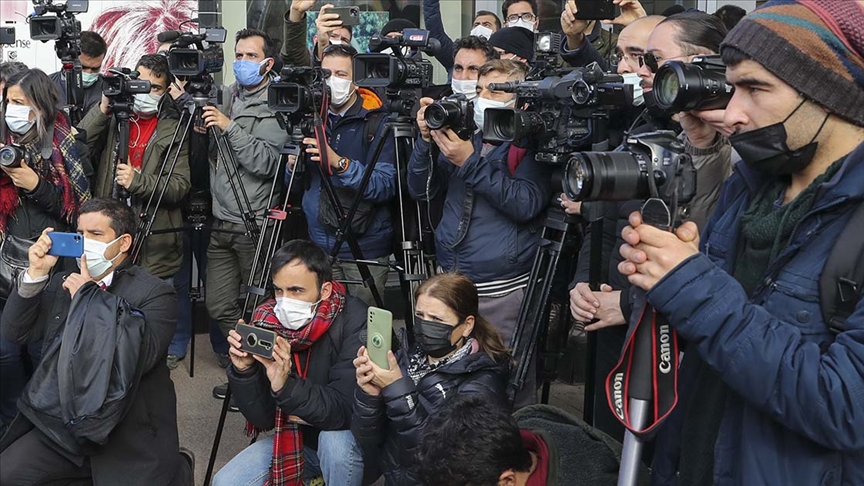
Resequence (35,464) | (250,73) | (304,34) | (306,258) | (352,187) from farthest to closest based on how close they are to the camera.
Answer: (304,34) < (250,73) < (352,187) < (306,258) < (35,464)

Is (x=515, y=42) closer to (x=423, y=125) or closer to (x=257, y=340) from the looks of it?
(x=423, y=125)

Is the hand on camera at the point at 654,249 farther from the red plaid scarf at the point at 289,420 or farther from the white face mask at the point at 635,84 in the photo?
the red plaid scarf at the point at 289,420

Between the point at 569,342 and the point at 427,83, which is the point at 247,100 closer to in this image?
the point at 427,83

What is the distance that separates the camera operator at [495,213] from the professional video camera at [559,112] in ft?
0.84

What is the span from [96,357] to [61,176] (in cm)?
169

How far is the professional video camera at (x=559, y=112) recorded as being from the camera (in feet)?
10.1

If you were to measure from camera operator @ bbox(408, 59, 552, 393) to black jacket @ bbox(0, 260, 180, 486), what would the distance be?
1179mm

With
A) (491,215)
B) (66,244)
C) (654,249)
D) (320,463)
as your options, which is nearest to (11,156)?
(66,244)

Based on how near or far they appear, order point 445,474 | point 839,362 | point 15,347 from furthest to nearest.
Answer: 1. point 15,347
2. point 445,474
3. point 839,362

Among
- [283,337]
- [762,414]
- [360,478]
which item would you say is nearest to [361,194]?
[283,337]

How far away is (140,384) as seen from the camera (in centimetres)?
334

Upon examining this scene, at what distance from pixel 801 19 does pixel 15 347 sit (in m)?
3.42

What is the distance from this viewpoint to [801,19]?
1.62 meters

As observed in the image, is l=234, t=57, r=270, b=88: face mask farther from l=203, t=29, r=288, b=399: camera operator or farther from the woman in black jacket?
the woman in black jacket
